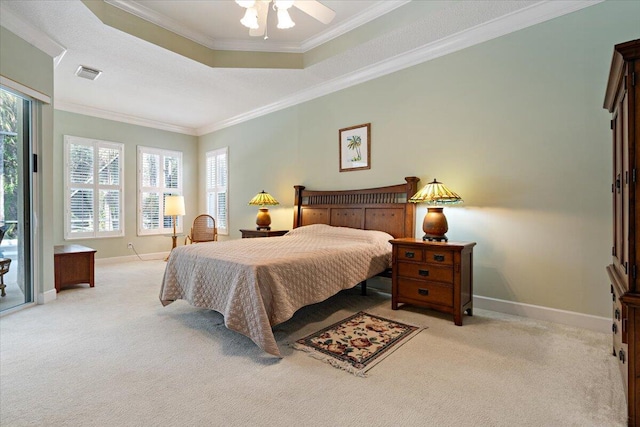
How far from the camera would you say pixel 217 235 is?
6.47 m

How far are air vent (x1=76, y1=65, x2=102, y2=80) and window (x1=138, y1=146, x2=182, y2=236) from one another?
217 cm

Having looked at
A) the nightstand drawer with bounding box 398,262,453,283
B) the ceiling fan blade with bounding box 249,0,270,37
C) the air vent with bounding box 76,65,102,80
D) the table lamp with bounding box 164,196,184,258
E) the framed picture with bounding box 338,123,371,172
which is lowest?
the nightstand drawer with bounding box 398,262,453,283

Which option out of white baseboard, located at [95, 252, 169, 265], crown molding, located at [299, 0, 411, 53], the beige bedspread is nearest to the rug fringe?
the beige bedspread

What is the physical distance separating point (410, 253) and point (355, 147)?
1823 mm

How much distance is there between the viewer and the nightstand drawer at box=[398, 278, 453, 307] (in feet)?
9.05

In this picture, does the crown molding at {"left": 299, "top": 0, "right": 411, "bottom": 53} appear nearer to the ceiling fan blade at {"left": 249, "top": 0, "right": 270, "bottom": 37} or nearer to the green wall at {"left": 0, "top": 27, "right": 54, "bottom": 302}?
the ceiling fan blade at {"left": 249, "top": 0, "right": 270, "bottom": 37}

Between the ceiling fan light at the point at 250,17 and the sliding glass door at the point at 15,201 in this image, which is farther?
the sliding glass door at the point at 15,201

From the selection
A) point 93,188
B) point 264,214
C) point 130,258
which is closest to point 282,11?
point 264,214

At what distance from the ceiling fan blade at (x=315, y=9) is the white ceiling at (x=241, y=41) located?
2.88 ft

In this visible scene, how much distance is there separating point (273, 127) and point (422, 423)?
4845 millimetres

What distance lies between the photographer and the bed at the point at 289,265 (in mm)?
2225

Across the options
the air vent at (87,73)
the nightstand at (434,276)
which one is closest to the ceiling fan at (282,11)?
the nightstand at (434,276)

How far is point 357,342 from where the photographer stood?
234 centimetres

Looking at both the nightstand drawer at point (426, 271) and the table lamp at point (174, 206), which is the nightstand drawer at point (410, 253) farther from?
the table lamp at point (174, 206)
